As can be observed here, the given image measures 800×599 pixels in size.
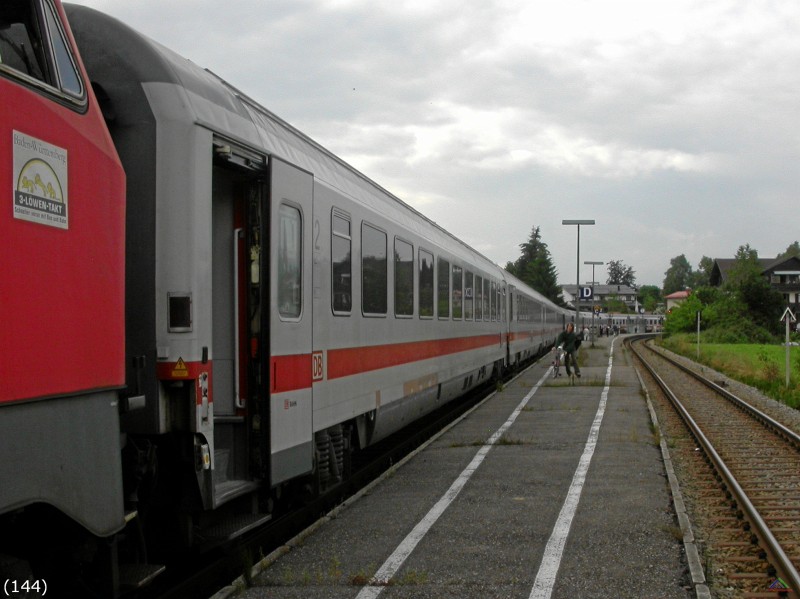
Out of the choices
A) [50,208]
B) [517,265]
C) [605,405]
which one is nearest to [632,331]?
[517,265]

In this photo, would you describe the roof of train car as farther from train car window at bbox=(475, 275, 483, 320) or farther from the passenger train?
train car window at bbox=(475, 275, 483, 320)

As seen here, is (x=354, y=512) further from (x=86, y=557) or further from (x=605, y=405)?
(x=605, y=405)

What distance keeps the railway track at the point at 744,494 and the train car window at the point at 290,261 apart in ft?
12.1

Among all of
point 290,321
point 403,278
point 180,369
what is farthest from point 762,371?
point 180,369

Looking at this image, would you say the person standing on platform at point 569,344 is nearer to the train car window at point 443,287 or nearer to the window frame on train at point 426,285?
the train car window at point 443,287

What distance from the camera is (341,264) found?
859 centimetres

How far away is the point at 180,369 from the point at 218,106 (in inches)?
76.3

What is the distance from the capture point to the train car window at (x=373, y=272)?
955cm

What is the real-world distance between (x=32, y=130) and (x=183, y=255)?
1813 mm

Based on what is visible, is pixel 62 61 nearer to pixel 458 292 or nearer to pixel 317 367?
pixel 317 367

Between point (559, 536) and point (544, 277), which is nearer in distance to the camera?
point (559, 536)

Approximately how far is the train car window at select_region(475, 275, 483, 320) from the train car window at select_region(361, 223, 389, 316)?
27.7 ft

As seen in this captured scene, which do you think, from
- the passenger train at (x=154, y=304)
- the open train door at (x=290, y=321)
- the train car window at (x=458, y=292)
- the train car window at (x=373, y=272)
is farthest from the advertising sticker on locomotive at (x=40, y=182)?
the train car window at (x=458, y=292)

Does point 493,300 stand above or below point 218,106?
below
